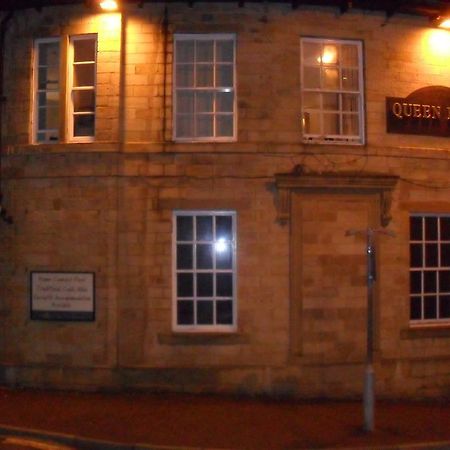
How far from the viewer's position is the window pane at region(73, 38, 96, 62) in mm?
14086

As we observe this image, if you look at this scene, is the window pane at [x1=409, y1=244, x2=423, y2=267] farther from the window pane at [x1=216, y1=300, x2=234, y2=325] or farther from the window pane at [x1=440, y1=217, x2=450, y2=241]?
the window pane at [x1=216, y1=300, x2=234, y2=325]

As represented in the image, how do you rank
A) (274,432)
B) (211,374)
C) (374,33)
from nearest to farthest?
1. (274,432)
2. (211,374)
3. (374,33)

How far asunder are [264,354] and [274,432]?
274 centimetres

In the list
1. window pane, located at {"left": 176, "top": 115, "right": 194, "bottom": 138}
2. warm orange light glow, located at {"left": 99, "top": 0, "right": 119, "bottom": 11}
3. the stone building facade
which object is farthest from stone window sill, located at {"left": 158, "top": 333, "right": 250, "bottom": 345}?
warm orange light glow, located at {"left": 99, "top": 0, "right": 119, "bottom": 11}

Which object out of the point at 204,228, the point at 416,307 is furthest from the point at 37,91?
the point at 416,307

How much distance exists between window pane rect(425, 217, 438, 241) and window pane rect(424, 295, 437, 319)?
1130 mm

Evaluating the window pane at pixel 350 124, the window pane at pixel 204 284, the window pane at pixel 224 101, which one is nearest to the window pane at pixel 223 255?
the window pane at pixel 204 284

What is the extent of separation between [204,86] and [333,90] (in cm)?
239

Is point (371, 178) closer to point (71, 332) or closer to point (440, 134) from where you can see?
point (440, 134)

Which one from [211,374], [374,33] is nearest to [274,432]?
[211,374]

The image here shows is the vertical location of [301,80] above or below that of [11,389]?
above

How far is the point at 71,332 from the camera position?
13.8 meters

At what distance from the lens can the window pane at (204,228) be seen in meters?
13.8

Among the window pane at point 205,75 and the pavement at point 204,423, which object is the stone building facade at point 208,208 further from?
the pavement at point 204,423
